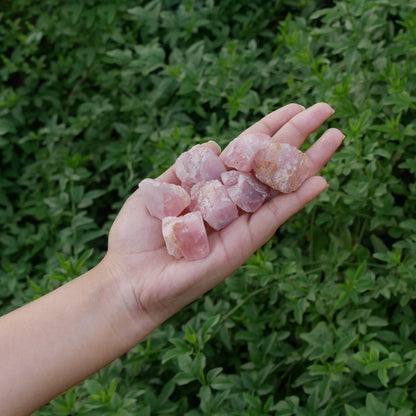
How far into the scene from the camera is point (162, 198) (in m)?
1.87

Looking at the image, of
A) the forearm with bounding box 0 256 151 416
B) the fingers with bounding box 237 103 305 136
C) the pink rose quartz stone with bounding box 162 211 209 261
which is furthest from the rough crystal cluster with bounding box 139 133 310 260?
the forearm with bounding box 0 256 151 416

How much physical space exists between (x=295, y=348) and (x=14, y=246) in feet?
5.04

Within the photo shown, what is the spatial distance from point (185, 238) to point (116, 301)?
308mm

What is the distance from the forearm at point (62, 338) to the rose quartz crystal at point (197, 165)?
47 cm

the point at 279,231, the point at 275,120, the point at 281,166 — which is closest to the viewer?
the point at 281,166

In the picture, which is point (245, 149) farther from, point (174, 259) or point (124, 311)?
point (124, 311)

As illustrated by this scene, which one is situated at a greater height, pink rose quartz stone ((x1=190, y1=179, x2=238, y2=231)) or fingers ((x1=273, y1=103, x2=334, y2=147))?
fingers ((x1=273, y1=103, x2=334, y2=147))

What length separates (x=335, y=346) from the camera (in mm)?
1835

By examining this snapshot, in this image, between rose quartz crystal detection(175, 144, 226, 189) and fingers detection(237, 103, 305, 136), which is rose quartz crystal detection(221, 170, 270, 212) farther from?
fingers detection(237, 103, 305, 136)

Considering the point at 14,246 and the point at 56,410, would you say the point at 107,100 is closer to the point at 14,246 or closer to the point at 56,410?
the point at 14,246

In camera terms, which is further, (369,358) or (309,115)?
(309,115)

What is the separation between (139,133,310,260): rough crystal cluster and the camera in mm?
1771

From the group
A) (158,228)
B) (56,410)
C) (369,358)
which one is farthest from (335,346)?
(56,410)

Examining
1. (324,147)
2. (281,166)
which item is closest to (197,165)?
(281,166)
